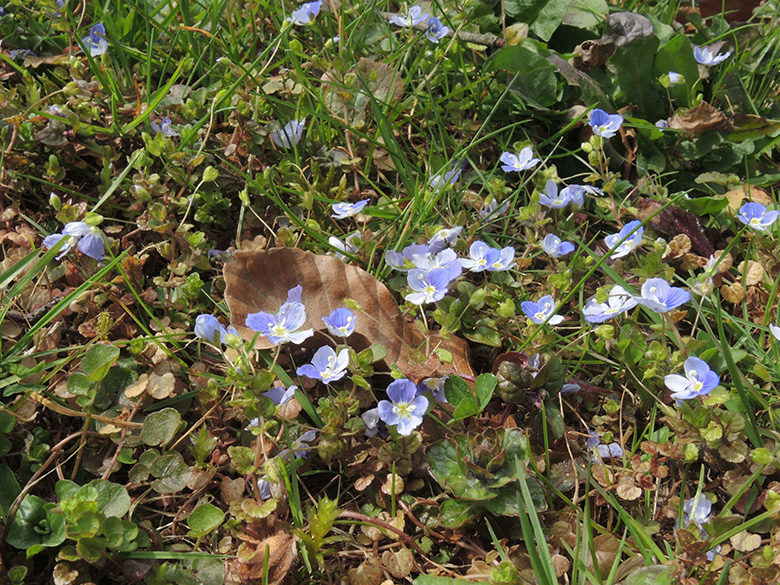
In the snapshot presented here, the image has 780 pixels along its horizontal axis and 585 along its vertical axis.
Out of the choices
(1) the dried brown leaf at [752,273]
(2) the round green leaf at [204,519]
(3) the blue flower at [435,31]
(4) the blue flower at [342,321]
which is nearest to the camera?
(2) the round green leaf at [204,519]

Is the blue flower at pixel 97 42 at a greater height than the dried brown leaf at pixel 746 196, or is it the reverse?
the blue flower at pixel 97 42

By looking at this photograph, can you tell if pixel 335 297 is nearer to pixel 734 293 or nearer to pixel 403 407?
pixel 403 407

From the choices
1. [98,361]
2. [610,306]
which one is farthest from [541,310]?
[98,361]

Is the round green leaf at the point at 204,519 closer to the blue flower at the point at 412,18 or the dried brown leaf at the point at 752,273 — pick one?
the dried brown leaf at the point at 752,273

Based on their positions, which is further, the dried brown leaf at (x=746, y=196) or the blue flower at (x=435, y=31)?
the blue flower at (x=435, y=31)

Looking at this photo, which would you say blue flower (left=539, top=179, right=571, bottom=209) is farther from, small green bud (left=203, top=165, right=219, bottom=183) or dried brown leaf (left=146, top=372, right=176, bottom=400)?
dried brown leaf (left=146, top=372, right=176, bottom=400)

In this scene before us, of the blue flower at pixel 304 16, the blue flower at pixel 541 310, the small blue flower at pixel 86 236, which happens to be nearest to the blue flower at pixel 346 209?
the blue flower at pixel 541 310

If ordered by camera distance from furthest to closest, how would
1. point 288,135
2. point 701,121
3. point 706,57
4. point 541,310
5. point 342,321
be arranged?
point 706,57 < point 701,121 < point 288,135 < point 541,310 < point 342,321
